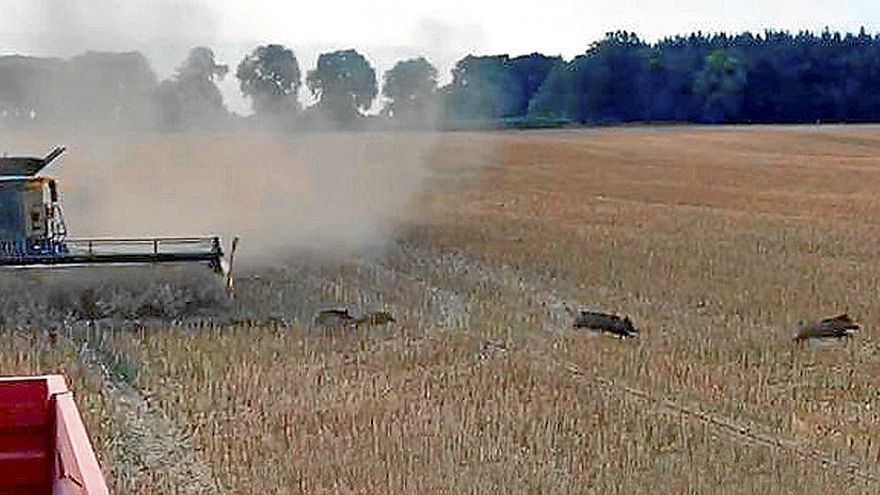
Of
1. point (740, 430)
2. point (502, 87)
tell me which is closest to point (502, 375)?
point (740, 430)

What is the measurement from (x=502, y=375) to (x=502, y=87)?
36.3 m

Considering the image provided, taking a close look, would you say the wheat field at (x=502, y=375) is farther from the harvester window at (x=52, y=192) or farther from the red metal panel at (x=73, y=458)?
the red metal panel at (x=73, y=458)

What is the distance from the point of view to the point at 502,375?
9969 mm

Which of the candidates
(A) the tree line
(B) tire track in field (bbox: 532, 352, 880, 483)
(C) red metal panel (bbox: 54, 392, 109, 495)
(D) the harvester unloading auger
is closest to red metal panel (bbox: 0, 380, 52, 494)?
(C) red metal panel (bbox: 54, 392, 109, 495)

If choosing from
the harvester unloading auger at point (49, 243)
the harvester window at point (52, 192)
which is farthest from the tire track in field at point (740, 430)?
the harvester window at point (52, 192)

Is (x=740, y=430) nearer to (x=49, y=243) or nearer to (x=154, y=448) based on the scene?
(x=154, y=448)

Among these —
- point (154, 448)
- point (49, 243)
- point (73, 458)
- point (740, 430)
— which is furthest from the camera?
point (49, 243)

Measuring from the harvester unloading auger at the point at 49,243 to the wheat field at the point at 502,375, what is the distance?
0.75m

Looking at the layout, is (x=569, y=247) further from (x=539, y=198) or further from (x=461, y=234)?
(x=539, y=198)

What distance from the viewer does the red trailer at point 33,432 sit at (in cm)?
438

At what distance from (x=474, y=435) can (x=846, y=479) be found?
2.01 metres

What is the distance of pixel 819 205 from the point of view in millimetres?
28547

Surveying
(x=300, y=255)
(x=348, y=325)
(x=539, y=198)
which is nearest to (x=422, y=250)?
(x=300, y=255)

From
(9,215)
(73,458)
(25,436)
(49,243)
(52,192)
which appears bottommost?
(49,243)
